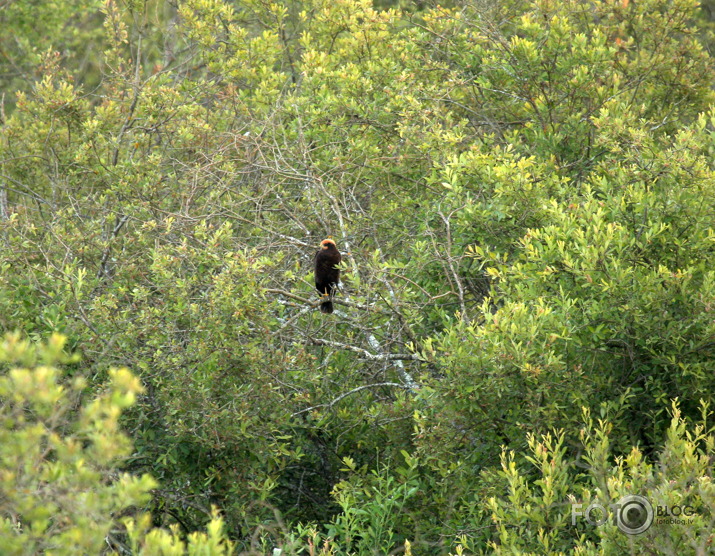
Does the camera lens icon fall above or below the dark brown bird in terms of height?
above

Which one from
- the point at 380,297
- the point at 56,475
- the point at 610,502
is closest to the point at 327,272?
the point at 380,297

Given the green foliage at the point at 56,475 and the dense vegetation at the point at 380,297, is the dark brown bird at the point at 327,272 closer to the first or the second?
the dense vegetation at the point at 380,297

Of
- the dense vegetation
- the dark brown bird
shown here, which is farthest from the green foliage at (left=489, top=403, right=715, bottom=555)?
the dark brown bird

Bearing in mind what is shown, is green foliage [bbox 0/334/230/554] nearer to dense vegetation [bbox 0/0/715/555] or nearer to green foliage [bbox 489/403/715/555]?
dense vegetation [bbox 0/0/715/555]

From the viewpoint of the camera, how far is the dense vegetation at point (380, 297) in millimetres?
4262

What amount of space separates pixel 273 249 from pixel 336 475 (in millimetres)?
1951

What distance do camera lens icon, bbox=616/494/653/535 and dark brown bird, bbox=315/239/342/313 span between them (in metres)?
2.91

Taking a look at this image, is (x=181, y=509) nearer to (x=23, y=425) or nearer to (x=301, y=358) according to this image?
(x=301, y=358)

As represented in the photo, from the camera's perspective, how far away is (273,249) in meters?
7.01

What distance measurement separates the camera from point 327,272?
660cm

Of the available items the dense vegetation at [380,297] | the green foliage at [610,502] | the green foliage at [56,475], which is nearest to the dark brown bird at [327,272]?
the dense vegetation at [380,297]

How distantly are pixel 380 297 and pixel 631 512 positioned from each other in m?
2.46

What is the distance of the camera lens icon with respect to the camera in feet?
12.7

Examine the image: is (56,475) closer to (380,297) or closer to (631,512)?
(631,512)
